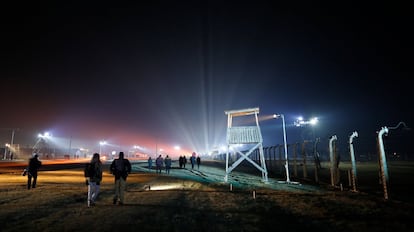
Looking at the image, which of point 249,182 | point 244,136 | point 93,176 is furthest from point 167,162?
point 93,176

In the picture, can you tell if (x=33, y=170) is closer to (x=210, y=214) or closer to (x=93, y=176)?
(x=93, y=176)

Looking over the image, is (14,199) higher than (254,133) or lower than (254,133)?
lower

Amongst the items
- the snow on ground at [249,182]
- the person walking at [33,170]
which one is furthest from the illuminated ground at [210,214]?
the person walking at [33,170]

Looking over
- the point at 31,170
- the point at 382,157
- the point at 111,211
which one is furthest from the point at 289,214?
the point at 31,170

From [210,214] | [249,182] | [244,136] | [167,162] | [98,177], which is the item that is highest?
[244,136]

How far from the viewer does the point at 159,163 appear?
2675 cm

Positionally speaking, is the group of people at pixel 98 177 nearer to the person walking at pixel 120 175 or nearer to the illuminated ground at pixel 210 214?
the person walking at pixel 120 175

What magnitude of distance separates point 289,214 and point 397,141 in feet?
193

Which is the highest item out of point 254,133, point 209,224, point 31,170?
point 254,133

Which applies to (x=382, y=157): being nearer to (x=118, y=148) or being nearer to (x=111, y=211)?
(x=111, y=211)

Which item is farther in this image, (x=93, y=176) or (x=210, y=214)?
(x=93, y=176)

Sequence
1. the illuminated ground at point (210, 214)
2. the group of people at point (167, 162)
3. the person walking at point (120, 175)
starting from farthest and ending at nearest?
the group of people at point (167, 162) < the person walking at point (120, 175) < the illuminated ground at point (210, 214)

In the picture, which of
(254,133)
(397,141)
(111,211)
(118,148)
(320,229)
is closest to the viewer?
(320,229)

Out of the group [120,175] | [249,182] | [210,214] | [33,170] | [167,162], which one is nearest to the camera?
[210,214]
